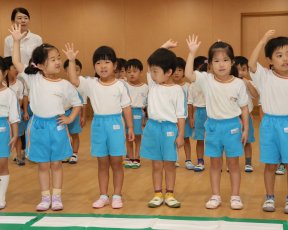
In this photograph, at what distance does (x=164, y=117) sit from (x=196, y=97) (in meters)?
1.63

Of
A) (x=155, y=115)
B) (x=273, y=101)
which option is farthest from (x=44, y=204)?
(x=273, y=101)

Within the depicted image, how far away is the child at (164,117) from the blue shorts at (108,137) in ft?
0.79

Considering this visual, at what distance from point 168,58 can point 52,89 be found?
3.40ft

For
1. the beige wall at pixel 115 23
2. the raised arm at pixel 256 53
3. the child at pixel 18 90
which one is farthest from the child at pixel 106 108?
the beige wall at pixel 115 23

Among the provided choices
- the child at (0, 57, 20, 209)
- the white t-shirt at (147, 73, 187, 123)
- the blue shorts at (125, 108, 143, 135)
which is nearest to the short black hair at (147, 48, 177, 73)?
the white t-shirt at (147, 73, 187, 123)

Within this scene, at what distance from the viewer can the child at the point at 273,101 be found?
380 centimetres

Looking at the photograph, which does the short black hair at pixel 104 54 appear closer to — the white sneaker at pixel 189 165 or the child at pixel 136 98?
the child at pixel 136 98

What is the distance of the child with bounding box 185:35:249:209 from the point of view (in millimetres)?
3936

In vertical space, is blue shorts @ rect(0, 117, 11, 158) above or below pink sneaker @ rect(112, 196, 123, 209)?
above

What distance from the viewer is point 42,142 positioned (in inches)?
158

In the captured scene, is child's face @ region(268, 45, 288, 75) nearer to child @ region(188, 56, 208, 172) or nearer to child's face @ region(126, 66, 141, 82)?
child @ region(188, 56, 208, 172)

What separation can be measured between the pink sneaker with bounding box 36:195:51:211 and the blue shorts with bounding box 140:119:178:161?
3.08ft

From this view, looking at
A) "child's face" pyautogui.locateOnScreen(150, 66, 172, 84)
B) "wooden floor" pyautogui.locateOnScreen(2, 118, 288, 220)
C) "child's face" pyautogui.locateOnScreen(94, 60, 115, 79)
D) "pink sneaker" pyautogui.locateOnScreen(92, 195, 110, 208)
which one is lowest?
"wooden floor" pyautogui.locateOnScreen(2, 118, 288, 220)

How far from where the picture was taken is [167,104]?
4023mm
